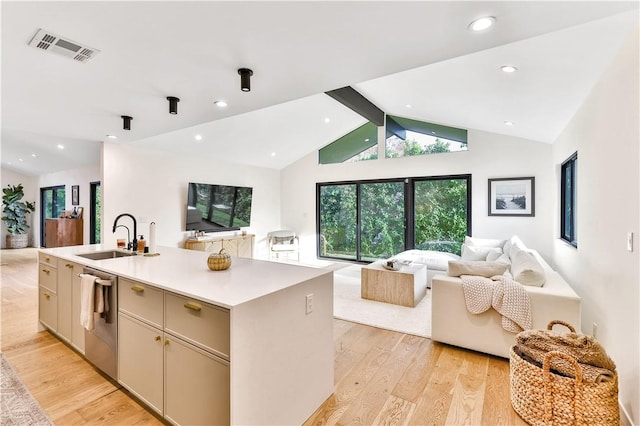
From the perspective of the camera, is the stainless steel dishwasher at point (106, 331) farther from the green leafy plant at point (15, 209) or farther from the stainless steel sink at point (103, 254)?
the green leafy plant at point (15, 209)

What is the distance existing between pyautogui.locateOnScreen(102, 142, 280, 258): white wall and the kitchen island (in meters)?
2.53

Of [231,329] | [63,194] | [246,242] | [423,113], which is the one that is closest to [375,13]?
[231,329]

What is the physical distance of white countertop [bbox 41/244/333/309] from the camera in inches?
62.7

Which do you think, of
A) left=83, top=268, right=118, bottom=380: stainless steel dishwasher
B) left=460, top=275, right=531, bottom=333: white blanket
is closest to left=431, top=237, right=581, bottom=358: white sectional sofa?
left=460, top=275, right=531, bottom=333: white blanket

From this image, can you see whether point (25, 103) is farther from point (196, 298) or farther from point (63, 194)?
point (63, 194)

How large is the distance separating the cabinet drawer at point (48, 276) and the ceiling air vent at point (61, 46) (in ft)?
6.64

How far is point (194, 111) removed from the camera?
10.4 feet

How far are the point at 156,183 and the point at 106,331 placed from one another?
3821 mm

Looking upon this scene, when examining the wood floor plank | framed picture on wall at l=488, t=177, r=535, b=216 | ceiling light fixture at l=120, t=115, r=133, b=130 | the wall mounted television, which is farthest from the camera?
the wall mounted television

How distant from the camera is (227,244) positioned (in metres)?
6.39

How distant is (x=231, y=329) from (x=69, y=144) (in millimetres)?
6904

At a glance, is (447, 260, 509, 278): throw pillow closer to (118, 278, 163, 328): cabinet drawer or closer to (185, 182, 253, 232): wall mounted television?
(118, 278, 163, 328): cabinet drawer

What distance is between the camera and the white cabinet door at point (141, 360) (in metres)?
1.83

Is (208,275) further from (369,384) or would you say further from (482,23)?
(482,23)
